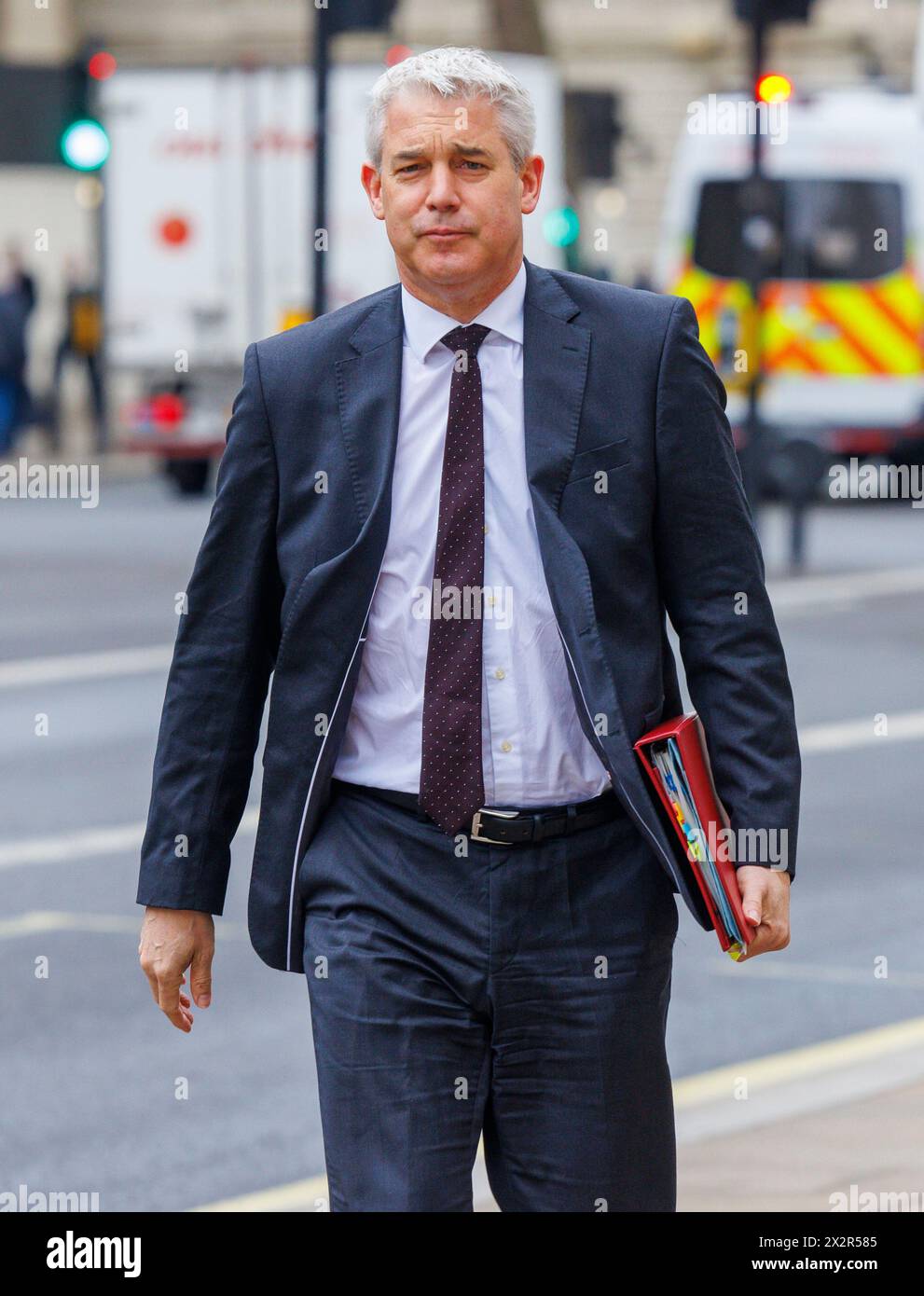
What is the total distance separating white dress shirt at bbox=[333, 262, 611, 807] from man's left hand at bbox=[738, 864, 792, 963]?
22cm

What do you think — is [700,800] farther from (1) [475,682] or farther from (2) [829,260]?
(2) [829,260]

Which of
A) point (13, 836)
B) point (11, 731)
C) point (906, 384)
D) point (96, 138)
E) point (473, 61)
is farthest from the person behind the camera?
point (906, 384)

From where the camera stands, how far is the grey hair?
3.26 metres

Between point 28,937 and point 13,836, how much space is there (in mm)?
1386

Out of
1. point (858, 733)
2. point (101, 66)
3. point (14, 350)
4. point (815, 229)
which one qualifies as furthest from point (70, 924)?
point (14, 350)

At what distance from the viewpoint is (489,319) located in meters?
3.38

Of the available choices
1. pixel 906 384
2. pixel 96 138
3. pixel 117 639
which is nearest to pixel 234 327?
pixel 96 138

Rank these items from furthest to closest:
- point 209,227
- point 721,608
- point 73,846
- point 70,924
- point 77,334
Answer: point 77,334, point 209,227, point 73,846, point 70,924, point 721,608

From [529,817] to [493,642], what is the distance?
229mm

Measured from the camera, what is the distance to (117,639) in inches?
516

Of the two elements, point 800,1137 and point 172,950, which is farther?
point 800,1137

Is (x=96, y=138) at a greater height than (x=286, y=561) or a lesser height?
greater
